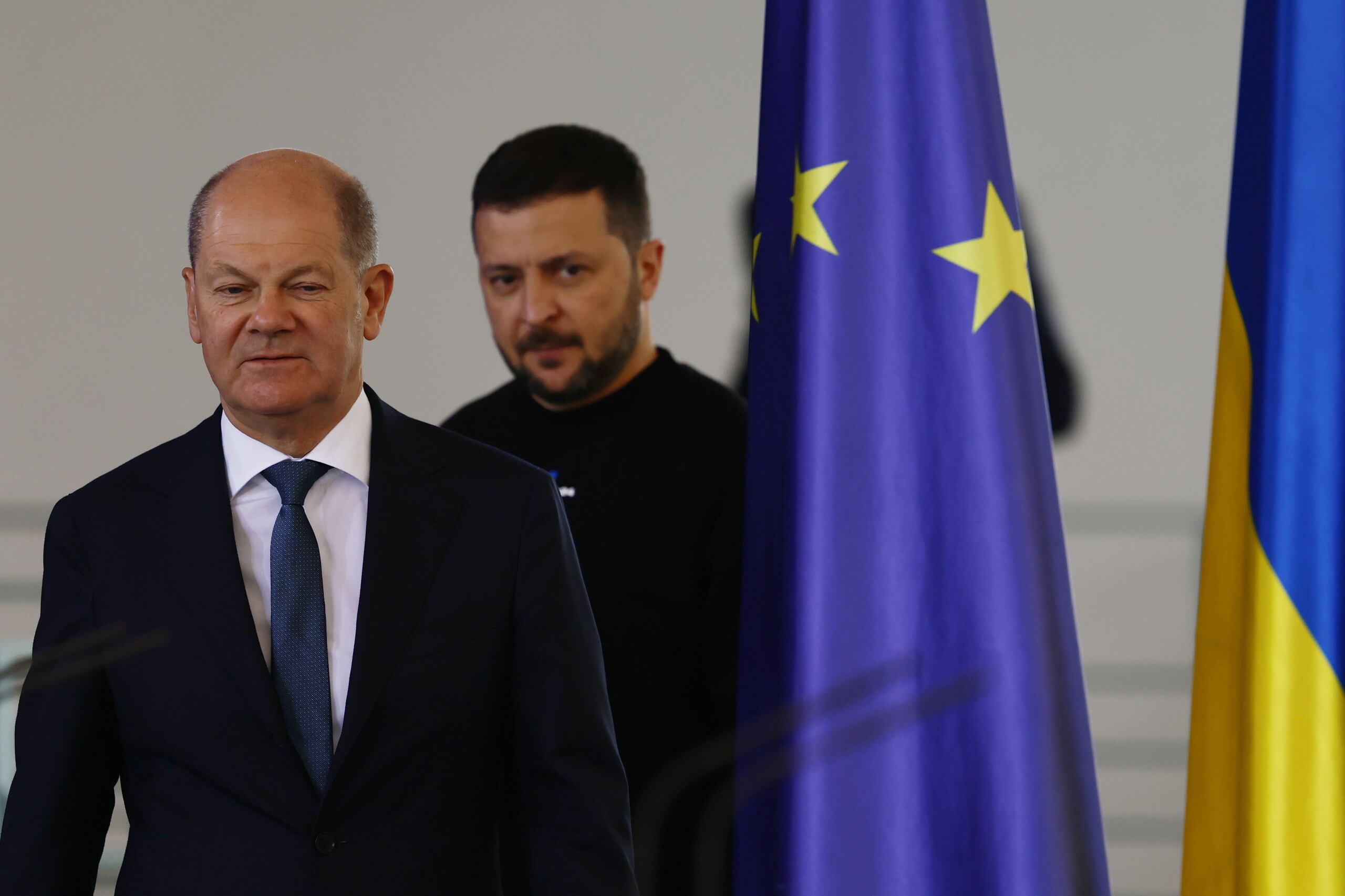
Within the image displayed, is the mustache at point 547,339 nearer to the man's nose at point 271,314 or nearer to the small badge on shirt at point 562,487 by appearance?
the small badge on shirt at point 562,487

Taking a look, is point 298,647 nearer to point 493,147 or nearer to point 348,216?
point 348,216

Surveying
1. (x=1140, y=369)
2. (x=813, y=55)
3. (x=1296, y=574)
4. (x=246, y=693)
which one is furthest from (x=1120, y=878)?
(x=246, y=693)

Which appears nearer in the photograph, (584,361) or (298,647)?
(298,647)

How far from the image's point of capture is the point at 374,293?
0.97m

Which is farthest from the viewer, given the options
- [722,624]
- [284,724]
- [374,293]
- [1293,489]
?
[722,624]

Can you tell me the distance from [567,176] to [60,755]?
899mm

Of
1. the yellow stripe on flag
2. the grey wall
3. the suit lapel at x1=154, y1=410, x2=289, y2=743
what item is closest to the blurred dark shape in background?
the grey wall

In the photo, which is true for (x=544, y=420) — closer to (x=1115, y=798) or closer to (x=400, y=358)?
(x=400, y=358)

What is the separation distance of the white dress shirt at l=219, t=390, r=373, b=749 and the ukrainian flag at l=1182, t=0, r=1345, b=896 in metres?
0.73

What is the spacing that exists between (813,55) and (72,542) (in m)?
0.76

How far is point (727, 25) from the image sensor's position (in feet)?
7.48

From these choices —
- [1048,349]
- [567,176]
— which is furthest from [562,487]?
[1048,349]

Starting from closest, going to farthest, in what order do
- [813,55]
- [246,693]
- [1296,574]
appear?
1. [246,693]
2. [1296,574]
3. [813,55]

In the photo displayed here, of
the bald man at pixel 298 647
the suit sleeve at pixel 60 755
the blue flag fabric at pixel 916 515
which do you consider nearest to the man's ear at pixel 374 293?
the bald man at pixel 298 647
